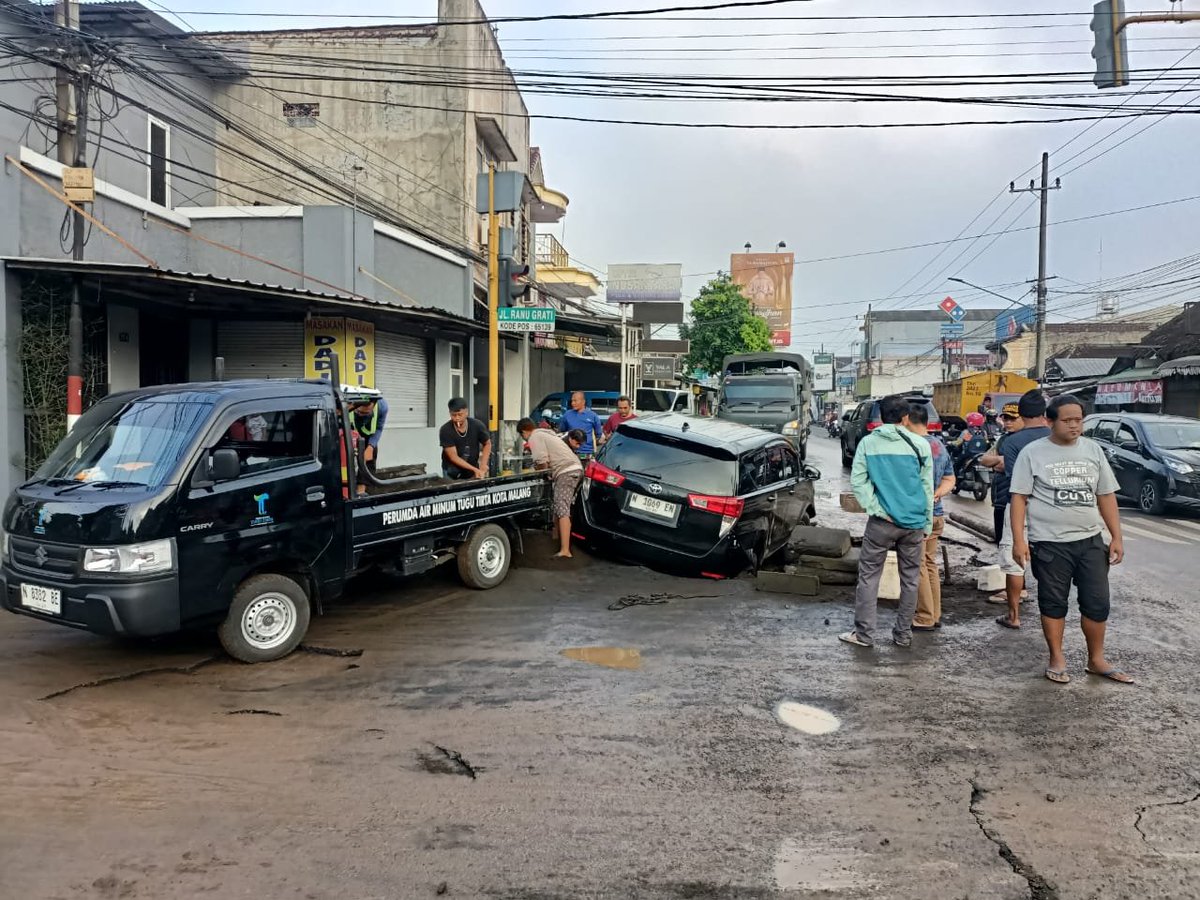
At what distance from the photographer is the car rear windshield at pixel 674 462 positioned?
767cm

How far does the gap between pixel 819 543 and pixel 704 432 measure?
5.55 ft

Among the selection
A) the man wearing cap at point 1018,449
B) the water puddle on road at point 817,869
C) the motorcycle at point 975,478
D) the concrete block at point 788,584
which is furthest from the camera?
the motorcycle at point 975,478

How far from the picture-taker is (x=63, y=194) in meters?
9.12

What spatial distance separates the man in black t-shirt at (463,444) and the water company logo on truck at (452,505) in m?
0.92

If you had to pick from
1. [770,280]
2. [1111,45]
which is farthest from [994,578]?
[770,280]

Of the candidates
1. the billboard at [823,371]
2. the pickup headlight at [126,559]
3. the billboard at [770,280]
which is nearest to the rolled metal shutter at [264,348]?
the pickup headlight at [126,559]

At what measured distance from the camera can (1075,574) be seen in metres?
5.20

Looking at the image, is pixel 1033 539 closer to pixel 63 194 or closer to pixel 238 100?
pixel 63 194

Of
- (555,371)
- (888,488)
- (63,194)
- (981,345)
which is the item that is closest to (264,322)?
(63,194)

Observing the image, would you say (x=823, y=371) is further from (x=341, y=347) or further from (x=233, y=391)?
(x=233, y=391)

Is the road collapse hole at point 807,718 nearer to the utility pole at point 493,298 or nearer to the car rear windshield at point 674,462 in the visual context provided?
the car rear windshield at point 674,462

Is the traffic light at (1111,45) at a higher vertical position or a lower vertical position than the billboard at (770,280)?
lower

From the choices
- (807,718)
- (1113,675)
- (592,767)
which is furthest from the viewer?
(1113,675)

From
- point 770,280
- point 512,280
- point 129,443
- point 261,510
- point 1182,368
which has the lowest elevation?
point 261,510
